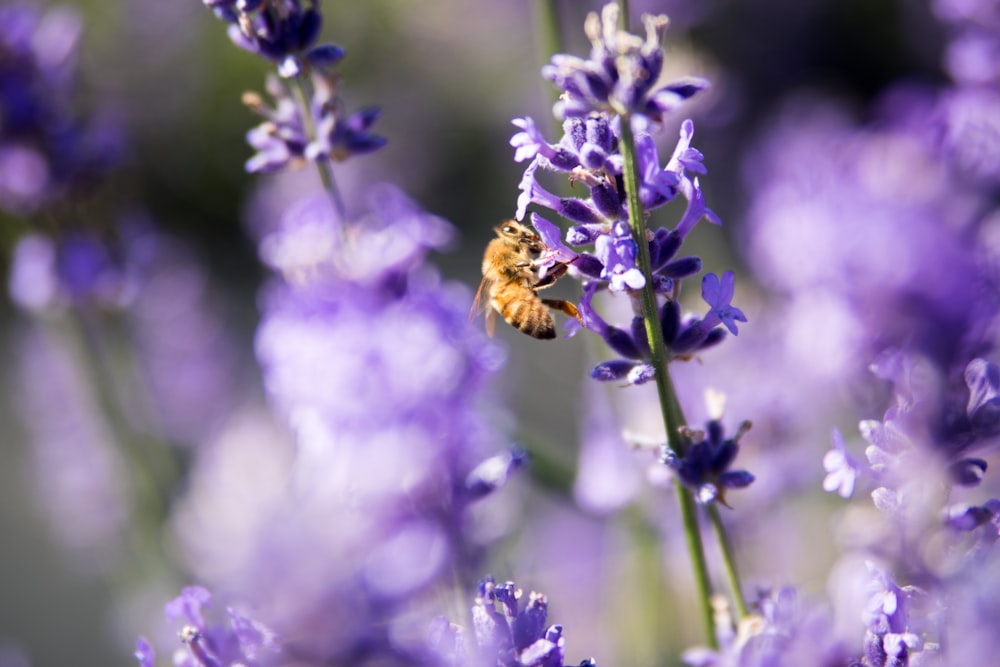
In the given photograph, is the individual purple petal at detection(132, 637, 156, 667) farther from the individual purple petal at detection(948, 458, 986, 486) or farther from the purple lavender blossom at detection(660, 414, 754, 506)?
the individual purple petal at detection(948, 458, 986, 486)

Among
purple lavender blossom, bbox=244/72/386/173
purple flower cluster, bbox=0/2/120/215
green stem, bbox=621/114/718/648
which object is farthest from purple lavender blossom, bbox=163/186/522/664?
purple flower cluster, bbox=0/2/120/215

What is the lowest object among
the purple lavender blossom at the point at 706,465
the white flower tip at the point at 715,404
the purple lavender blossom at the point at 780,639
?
the purple lavender blossom at the point at 780,639

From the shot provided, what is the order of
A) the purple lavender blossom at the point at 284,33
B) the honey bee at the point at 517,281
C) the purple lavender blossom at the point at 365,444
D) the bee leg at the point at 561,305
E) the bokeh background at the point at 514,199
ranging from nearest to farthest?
the purple lavender blossom at the point at 365,444, the purple lavender blossom at the point at 284,33, the bee leg at the point at 561,305, the honey bee at the point at 517,281, the bokeh background at the point at 514,199

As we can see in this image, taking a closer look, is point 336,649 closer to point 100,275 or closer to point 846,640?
point 846,640

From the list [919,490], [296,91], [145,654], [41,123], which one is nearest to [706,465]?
[919,490]

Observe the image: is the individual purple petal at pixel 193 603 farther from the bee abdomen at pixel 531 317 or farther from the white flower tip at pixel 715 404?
the bee abdomen at pixel 531 317

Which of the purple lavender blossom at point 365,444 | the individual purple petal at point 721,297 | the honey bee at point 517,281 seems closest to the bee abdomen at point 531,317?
the honey bee at point 517,281
